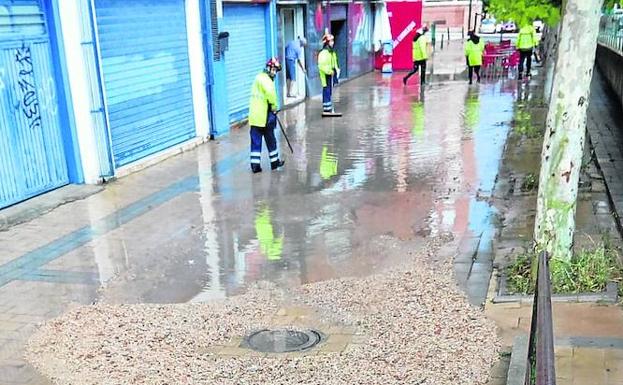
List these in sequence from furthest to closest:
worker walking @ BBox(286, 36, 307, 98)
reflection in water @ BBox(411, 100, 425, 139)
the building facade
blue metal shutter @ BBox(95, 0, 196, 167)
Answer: worker walking @ BBox(286, 36, 307, 98)
reflection in water @ BBox(411, 100, 425, 139)
blue metal shutter @ BBox(95, 0, 196, 167)
the building facade

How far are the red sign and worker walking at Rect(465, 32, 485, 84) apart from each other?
409 cm

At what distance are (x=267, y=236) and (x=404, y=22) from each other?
64.2ft

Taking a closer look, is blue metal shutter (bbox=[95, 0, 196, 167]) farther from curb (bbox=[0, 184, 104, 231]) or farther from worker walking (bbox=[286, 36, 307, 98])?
worker walking (bbox=[286, 36, 307, 98])

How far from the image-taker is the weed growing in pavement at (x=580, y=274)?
17.1 ft

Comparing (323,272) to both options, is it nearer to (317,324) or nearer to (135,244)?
(317,324)

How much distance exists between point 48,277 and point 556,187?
15.7ft

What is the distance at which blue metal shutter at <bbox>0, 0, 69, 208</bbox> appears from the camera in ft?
27.5

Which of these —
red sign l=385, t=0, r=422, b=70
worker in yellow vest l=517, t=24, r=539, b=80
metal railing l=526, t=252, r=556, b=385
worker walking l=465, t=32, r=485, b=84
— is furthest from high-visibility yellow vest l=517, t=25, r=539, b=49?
metal railing l=526, t=252, r=556, b=385

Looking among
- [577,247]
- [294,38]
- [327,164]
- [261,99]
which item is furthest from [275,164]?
[294,38]

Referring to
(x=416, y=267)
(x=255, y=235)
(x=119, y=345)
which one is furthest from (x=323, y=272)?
(x=119, y=345)

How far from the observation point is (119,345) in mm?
5012

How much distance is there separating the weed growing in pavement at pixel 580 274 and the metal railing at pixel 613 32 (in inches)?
361

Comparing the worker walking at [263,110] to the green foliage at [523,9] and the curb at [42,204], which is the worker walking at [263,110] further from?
the green foliage at [523,9]

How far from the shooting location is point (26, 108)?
28.6 ft
